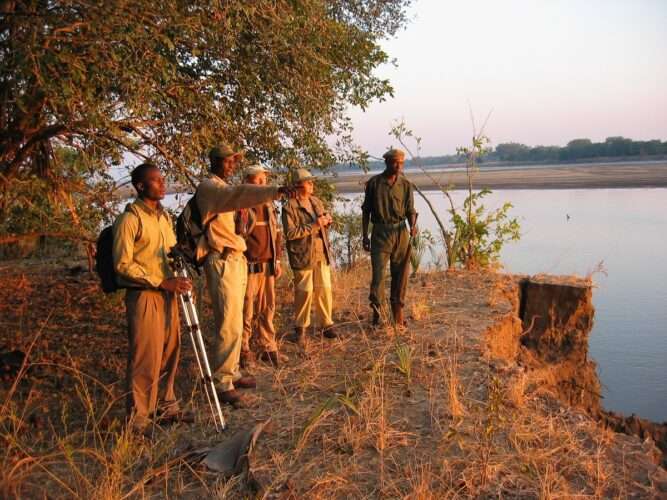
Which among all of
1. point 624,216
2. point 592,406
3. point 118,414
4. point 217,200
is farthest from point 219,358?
point 624,216

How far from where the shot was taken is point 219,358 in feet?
15.9

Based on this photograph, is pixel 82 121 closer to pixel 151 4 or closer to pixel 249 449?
pixel 151 4

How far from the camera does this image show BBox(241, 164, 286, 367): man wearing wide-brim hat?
567 cm

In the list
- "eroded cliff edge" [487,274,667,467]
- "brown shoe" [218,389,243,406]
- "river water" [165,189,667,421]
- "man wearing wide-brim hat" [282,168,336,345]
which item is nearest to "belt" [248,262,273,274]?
"man wearing wide-brim hat" [282,168,336,345]

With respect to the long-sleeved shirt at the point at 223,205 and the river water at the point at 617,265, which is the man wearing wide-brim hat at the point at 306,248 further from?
the river water at the point at 617,265

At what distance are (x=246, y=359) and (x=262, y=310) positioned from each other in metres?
0.48

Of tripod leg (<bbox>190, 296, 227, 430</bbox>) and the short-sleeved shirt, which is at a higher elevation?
the short-sleeved shirt

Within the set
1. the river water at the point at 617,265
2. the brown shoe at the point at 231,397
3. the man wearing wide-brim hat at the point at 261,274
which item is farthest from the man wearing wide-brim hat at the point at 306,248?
the river water at the point at 617,265

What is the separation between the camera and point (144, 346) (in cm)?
430

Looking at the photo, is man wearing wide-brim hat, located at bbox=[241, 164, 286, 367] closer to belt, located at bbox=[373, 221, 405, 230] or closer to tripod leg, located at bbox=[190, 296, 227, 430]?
tripod leg, located at bbox=[190, 296, 227, 430]

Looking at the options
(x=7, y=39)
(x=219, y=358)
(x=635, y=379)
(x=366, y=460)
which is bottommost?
(x=635, y=379)

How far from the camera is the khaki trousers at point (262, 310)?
5789 mm

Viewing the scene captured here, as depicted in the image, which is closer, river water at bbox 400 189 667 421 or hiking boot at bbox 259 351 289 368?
hiking boot at bbox 259 351 289 368

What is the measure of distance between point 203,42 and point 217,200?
2.24 meters
